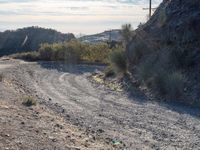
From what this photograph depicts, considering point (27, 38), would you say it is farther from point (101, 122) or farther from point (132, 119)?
point (101, 122)

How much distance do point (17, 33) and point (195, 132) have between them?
126 m

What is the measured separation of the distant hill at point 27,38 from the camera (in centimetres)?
12925

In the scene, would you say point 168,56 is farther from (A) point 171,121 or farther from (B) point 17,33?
(B) point 17,33

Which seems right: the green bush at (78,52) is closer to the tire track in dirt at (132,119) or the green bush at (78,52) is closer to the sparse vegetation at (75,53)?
the sparse vegetation at (75,53)

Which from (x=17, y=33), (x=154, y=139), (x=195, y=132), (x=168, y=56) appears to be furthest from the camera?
(x=17, y=33)

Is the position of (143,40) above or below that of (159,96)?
above

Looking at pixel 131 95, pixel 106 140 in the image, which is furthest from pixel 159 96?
pixel 106 140

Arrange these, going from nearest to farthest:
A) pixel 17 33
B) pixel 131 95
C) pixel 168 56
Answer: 1. pixel 131 95
2. pixel 168 56
3. pixel 17 33

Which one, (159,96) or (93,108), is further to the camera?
(159,96)

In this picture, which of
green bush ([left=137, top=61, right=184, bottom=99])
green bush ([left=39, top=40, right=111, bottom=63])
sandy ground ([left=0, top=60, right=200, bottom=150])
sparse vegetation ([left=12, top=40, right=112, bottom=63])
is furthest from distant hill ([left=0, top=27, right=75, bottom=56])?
sandy ground ([left=0, top=60, right=200, bottom=150])

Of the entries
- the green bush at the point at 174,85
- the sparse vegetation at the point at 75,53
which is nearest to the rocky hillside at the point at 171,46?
the green bush at the point at 174,85

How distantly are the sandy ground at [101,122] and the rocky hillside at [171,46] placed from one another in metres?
3.41

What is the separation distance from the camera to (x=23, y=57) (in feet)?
216

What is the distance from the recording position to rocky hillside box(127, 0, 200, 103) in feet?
91.5
